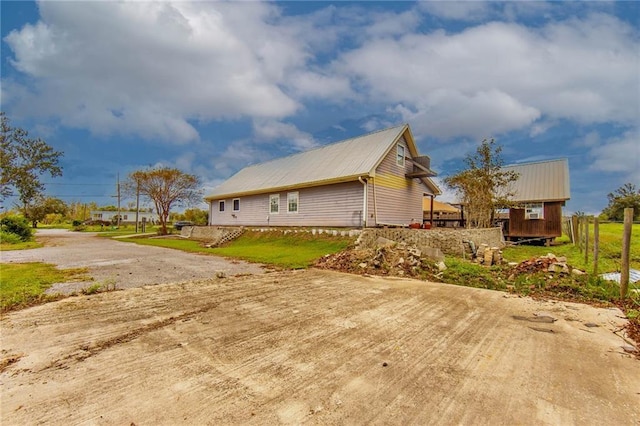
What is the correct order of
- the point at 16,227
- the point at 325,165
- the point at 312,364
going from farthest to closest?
1. the point at 16,227
2. the point at 325,165
3. the point at 312,364

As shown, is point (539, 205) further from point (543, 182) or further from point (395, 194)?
point (395, 194)

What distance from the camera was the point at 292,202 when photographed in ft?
59.6

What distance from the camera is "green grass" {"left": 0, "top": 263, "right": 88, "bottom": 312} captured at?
5047 mm

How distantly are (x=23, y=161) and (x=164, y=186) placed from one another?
34.2 ft

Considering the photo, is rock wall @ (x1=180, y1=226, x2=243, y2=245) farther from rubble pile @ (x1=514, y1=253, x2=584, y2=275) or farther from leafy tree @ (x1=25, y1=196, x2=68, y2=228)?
leafy tree @ (x1=25, y1=196, x2=68, y2=228)

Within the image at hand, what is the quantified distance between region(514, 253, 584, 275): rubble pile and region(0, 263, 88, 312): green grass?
10.3 meters

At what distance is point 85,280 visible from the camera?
6973 mm

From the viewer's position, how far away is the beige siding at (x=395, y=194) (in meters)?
15.1

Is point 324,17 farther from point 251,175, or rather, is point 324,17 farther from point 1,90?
point 1,90

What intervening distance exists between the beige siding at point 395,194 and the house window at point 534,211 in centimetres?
734

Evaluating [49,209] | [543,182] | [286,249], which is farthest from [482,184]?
[49,209]

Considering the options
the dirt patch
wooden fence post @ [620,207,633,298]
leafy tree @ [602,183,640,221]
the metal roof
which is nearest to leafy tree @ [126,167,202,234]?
the metal roof

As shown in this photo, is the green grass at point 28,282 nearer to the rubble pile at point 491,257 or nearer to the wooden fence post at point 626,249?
the wooden fence post at point 626,249

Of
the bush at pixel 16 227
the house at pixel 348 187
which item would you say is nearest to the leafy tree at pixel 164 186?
the bush at pixel 16 227
